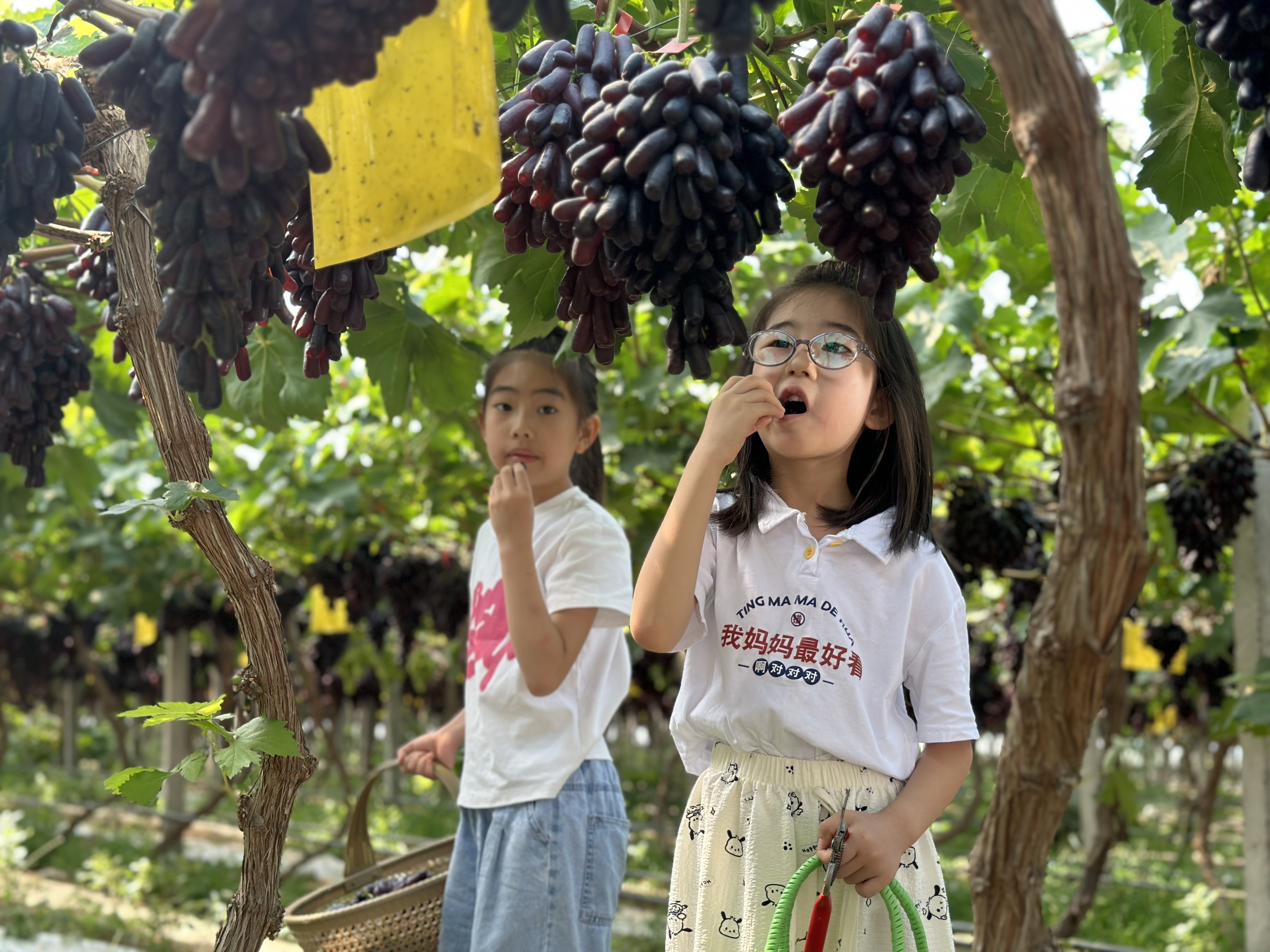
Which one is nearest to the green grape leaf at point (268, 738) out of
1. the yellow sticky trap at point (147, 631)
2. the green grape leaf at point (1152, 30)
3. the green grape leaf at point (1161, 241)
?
the green grape leaf at point (1152, 30)

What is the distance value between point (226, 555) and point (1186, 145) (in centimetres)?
130

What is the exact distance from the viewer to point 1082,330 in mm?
712

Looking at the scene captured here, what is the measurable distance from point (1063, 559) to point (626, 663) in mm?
1548

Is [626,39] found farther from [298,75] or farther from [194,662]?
[194,662]

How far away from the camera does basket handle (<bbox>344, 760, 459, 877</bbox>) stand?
2.31 meters

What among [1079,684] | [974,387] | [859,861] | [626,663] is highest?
[974,387]

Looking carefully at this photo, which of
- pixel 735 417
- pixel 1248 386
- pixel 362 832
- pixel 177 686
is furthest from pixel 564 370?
pixel 177 686

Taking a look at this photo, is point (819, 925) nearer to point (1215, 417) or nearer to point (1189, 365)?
point (1189, 365)

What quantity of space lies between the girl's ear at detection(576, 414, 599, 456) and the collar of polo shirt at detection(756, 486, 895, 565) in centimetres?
75

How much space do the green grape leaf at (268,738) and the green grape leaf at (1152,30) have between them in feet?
4.43

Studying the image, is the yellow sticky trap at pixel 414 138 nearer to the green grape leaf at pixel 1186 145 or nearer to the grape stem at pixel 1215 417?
the green grape leaf at pixel 1186 145

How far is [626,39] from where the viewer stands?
1117mm

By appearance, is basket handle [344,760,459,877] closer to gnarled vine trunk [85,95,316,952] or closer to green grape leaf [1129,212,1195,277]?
gnarled vine trunk [85,95,316,952]

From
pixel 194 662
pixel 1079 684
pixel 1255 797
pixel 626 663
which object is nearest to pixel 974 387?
pixel 1255 797
